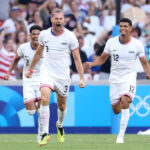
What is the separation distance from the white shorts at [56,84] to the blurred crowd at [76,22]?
22.2ft

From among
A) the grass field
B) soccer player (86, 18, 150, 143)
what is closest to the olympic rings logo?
the grass field

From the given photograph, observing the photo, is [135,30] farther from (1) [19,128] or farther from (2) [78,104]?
(1) [19,128]

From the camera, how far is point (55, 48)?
10.9 m

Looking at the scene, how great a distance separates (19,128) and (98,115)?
234 cm

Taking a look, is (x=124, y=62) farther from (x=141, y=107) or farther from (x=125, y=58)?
(x=141, y=107)

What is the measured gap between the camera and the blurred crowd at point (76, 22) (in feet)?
61.0

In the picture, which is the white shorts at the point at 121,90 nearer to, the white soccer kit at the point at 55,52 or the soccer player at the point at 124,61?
the soccer player at the point at 124,61

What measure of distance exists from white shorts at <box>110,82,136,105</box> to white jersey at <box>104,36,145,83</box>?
0.35 ft

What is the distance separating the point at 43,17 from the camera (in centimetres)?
1955

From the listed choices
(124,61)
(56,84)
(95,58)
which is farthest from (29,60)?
(95,58)

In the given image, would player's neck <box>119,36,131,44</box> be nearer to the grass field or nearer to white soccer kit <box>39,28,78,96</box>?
white soccer kit <box>39,28,78,96</box>

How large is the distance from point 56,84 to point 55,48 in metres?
0.71

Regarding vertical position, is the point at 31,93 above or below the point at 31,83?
below

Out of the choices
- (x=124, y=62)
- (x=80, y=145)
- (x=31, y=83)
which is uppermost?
(x=124, y=62)
